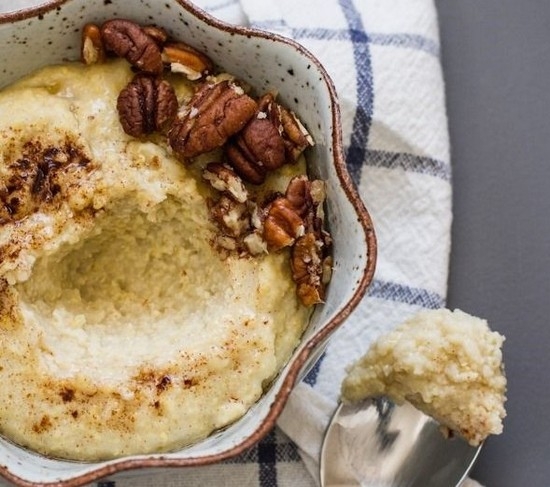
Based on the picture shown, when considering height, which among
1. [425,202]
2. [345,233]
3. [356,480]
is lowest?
[356,480]

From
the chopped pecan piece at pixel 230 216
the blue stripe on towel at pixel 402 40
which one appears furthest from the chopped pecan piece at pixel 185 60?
the blue stripe on towel at pixel 402 40

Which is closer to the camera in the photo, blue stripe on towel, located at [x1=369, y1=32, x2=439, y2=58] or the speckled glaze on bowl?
the speckled glaze on bowl

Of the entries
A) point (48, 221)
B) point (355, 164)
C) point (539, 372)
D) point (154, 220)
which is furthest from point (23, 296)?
point (539, 372)

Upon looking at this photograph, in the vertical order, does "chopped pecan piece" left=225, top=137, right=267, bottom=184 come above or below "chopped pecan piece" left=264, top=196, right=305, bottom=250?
above

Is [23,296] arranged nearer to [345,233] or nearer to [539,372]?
[345,233]

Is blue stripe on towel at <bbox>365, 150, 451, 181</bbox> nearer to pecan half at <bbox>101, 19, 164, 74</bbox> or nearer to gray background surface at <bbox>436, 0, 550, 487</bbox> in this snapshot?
gray background surface at <bbox>436, 0, 550, 487</bbox>

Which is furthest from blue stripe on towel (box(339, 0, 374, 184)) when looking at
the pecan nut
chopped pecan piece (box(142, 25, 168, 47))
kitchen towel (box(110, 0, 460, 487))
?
chopped pecan piece (box(142, 25, 168, 47))

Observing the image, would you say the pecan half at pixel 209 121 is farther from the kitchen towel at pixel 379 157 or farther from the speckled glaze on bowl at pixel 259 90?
the kitchen towel at pixel 379 157
